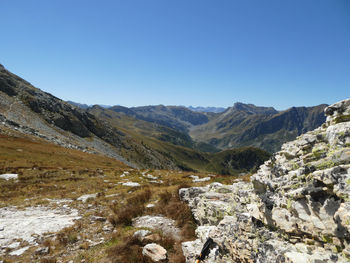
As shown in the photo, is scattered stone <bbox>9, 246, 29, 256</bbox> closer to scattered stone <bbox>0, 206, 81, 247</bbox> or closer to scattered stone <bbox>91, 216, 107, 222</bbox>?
scattered stone <bbox>0, 206, 81, 247</bbox>

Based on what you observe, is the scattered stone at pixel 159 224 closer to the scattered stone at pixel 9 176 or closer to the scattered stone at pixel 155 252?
the scattered stone at pixel 155 252

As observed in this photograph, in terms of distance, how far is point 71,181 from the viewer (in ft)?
97.0

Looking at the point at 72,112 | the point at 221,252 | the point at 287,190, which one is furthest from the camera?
the point at 72,112

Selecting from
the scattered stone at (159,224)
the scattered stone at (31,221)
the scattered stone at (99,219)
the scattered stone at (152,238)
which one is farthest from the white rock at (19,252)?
the scattered stone at (152,238)

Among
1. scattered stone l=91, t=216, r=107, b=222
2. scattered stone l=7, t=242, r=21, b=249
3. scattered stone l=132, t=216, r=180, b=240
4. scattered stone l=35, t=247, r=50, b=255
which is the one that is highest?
scattered stone l=132, t=216, r=180, b=240

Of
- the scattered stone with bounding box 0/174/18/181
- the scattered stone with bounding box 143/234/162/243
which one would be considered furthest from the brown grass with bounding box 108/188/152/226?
the scattered stone with bounding box 0/174/18/181

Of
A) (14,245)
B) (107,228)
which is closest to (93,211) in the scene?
(107,228)

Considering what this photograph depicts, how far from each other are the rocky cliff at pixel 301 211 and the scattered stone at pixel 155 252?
114cm

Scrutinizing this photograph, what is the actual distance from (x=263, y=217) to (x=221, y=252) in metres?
2.48

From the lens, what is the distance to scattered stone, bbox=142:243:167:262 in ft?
29.0

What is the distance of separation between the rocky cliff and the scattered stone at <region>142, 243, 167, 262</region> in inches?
44.9

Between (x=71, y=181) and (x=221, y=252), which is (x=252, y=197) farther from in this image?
(x=71, y=181)

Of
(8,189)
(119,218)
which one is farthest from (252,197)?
(8,189)

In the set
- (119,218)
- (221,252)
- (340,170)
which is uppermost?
(340,170)
